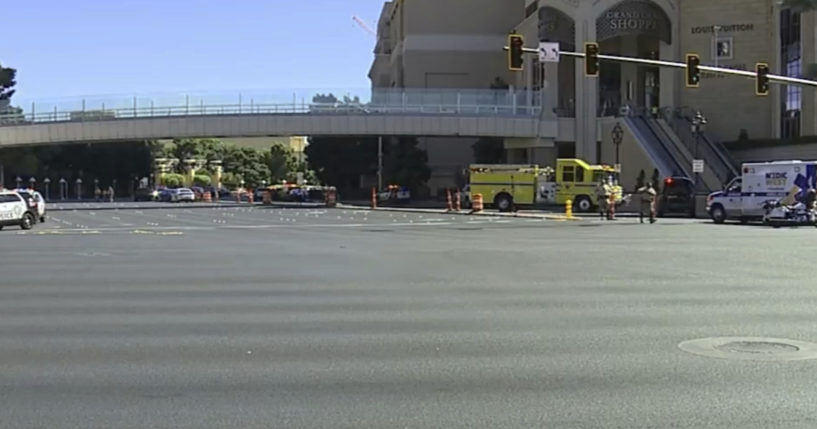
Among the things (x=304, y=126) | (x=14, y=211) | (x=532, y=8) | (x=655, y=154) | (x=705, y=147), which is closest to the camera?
(x=14, y=211)

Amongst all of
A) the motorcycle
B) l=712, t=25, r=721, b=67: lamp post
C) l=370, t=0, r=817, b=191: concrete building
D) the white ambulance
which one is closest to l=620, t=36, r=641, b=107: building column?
l=370, t=0, r=817, b=191: concrete building

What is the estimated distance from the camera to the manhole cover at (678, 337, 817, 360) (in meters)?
9.02

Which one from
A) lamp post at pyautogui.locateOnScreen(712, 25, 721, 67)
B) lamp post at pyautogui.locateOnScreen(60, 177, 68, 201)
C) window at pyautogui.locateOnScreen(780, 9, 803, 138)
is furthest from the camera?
lamp post at pyautogui.locateOnScreen(60, 177, 68, 201)

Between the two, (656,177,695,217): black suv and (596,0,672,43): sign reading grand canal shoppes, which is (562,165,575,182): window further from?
(596,0,672,43): sign reading grand canal shoppes

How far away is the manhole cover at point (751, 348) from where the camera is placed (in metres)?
9.02

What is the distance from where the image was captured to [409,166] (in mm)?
78812

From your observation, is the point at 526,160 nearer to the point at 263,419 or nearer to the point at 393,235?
the point at 393,235

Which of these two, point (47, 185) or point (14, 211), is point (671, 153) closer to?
point (14, 211)

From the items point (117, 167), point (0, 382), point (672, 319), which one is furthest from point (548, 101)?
point (117, 167)

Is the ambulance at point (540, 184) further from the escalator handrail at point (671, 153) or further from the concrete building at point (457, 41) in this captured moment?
the concrete building at point (457, 41)

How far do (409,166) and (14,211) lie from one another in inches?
1762

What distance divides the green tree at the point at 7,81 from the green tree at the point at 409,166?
45.3m

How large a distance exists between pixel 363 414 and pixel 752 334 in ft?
16.9

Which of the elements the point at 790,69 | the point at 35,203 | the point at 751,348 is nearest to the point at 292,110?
the point at 35,203
